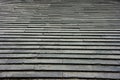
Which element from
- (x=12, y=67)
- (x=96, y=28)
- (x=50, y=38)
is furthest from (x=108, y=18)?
(x=12, y=67)

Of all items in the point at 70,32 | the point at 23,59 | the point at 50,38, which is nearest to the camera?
the point at 23,59

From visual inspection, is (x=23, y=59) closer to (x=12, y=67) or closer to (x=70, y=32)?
(x=12, y=67)

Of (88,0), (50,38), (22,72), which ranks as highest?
(88,0)

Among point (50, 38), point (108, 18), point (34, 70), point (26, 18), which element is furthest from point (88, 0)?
point (34, 70)

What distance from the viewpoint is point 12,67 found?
1.70 m

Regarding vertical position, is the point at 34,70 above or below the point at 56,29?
below

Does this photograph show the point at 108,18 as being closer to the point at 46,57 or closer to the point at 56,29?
the point at 56,29

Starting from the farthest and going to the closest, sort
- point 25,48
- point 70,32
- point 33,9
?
point 33,9 → point 70,32 → point 25,48

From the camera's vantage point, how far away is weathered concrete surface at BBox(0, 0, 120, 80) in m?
1.65

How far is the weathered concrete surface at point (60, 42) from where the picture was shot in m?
1.65

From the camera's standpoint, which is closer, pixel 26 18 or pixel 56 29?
pixel 56 29

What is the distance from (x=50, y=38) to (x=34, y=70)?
2.83 feet

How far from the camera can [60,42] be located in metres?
2.28

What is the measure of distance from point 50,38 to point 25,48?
0.51 metres
